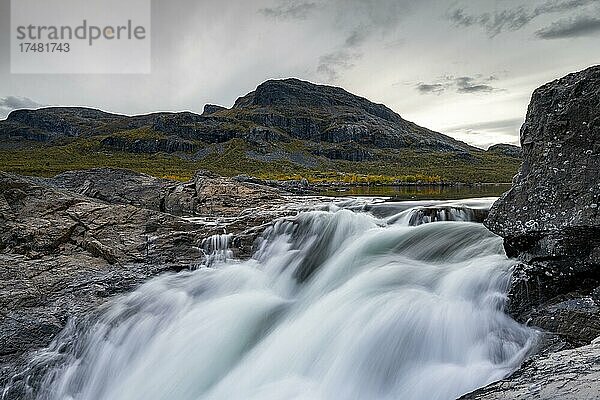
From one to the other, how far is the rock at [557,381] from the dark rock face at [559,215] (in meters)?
2.59

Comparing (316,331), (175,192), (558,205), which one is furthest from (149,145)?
(558,205)

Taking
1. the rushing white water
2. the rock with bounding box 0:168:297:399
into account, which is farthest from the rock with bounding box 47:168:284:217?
the rushing white water

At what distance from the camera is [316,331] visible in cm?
878

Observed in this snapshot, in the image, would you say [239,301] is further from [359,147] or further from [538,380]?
[359,147]

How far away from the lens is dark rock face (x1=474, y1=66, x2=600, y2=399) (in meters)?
6.80

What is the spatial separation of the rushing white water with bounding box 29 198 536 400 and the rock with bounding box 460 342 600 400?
2457 mm

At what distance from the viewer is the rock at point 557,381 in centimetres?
307

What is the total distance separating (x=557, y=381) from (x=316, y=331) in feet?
19.2

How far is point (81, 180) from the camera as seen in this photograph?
2897 centimetres

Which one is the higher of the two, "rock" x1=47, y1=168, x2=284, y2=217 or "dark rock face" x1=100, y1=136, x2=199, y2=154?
"dark rock face" x1=100, y1=136, x2=199, y2=154

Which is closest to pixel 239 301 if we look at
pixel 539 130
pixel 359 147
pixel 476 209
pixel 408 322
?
pixel 408 322

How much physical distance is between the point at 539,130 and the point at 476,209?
707 centimetres

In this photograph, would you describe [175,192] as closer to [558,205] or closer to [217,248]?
[217,248]

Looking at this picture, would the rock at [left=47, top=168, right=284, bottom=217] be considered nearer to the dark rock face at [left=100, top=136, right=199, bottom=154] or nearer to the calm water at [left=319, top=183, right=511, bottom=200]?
the calm water at [left=319, top=183, right=511, bottom=200]
